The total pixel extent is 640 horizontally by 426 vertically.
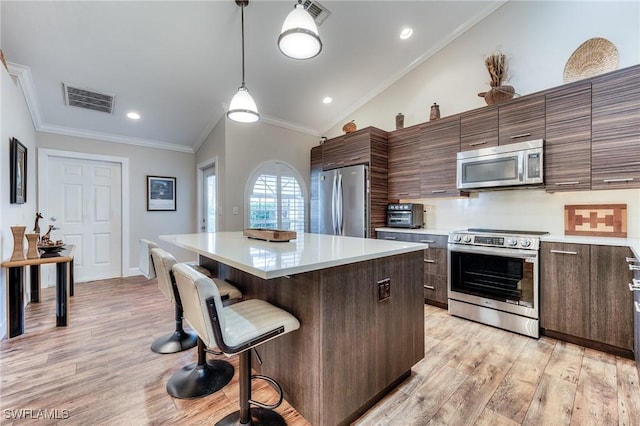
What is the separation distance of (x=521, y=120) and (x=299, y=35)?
2418 millimetres

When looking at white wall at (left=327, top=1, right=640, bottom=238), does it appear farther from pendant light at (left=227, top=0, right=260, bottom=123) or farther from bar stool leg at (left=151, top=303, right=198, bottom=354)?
bar stool leg at (left=151, top=303, right=198, bottom=354)

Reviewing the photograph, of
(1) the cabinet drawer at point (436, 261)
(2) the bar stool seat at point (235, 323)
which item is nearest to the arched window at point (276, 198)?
(1) the cabinet drawer at point (436, 261)

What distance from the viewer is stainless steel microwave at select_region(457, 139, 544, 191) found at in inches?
105

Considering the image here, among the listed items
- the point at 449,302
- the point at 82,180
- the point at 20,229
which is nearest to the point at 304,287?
the point at 449,302

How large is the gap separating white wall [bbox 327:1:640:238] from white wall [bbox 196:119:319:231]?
1999 mm

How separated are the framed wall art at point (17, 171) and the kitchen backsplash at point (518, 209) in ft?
15.3

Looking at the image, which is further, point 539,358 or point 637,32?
point 637,32

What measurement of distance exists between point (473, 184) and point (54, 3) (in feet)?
14.3

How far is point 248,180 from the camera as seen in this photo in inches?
168

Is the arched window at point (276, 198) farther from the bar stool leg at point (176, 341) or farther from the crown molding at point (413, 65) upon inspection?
the bar stool leg at point (176, 341)

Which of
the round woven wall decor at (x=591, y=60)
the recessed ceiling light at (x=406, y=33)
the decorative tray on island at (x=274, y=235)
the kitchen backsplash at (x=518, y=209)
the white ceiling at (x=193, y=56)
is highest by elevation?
the recessed ceiling light at (x=406, y=33)

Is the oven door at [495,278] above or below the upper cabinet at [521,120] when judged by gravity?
below

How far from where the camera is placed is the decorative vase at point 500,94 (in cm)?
296

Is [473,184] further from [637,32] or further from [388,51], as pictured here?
[388,51]
